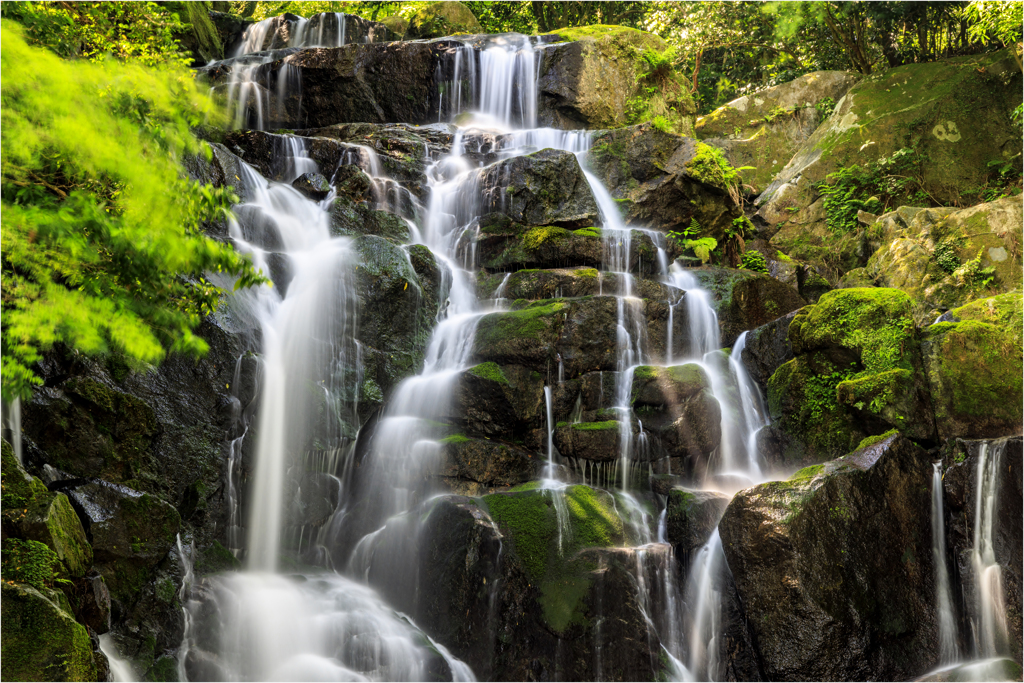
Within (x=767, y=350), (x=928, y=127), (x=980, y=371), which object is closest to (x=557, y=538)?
(x=767, y=350)

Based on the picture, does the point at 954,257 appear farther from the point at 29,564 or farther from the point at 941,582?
the point at 29,564

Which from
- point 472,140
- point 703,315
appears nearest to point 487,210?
point 472,140

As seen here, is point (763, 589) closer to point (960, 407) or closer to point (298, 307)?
point (960, 407)

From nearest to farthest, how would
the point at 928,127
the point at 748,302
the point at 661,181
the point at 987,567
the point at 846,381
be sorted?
the point at 987,567, the point at 846,381, the point at 748,302, the point at 661,181, the point at 928,127

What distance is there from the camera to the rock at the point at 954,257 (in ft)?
33.4

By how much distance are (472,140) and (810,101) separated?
409 inches

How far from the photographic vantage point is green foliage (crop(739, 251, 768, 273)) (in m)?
13.2

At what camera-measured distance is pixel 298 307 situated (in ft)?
29.8

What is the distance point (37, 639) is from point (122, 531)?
1692 millimetres

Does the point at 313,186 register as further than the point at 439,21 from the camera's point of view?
No

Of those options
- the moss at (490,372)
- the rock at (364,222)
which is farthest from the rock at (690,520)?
the rock at (364,222)

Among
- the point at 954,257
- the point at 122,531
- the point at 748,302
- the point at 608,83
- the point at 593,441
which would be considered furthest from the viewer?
the point at 608,83

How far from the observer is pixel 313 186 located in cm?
1223

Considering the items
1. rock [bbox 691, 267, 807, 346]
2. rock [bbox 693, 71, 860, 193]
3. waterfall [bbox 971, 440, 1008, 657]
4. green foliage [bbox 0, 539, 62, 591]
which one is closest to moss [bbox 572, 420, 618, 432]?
rock [bbox 691, 267, 807, 346]
